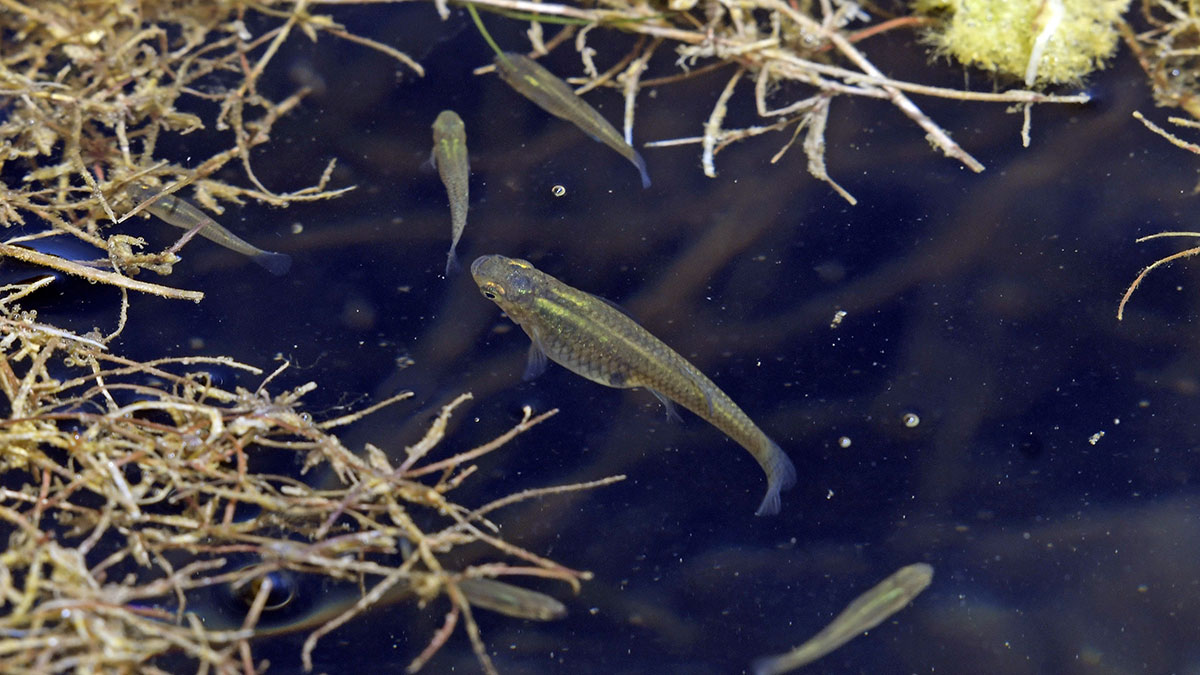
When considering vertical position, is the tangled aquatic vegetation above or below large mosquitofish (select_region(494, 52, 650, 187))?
below

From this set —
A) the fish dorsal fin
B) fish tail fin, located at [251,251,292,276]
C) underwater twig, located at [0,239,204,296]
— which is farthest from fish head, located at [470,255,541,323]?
underwater twig, located at [0,239,204,296]

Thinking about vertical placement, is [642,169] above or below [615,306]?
above

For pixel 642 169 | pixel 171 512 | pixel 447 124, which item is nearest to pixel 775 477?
pixel 642 169

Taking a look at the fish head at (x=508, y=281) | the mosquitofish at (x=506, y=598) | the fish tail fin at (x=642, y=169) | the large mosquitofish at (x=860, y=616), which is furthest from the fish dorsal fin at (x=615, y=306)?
the large mosquitofish at (x=860, y=616)

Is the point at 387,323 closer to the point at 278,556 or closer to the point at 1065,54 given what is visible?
the point at 278,556

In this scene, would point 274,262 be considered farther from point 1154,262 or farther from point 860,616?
point 1154,262

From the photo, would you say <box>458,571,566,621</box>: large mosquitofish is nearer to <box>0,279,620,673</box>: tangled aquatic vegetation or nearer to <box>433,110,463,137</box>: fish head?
<box>0,279,620,673</box>: tangled aquatic vegetation

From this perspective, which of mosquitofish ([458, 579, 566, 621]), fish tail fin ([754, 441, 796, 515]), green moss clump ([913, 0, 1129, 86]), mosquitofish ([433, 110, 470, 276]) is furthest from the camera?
green moss clump ([913, 0, 1129, 86])
